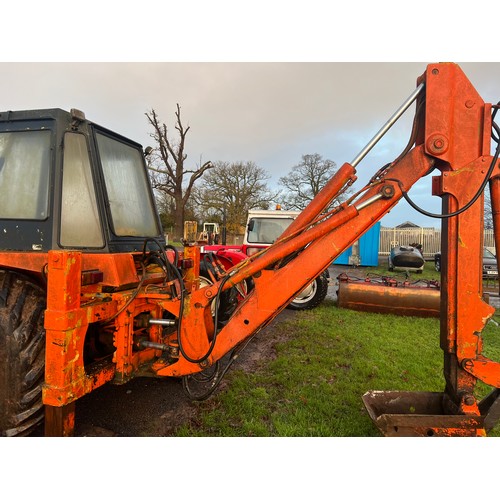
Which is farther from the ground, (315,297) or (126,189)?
(126,189)

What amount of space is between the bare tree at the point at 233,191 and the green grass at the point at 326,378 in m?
21.0

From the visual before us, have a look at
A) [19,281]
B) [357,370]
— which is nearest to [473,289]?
[357,370]

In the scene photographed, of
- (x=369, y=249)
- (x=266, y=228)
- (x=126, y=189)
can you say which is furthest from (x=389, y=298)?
(x=369, y=249)

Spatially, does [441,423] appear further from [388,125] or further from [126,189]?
[126,189]

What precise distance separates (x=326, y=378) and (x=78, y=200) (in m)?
3.00

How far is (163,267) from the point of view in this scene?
296 cm

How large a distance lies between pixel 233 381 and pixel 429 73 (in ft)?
10.3

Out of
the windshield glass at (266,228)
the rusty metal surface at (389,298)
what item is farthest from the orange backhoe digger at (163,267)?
the windshield glass at (266,228)

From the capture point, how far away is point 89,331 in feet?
8.87

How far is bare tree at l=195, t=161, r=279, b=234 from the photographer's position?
26.6 meters

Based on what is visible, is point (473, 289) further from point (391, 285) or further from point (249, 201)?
point (249, 201)

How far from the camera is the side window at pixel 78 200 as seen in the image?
2.55 meters

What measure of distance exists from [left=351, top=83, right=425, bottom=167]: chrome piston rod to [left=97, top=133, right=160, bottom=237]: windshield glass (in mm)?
1964

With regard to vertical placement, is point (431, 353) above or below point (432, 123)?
below
